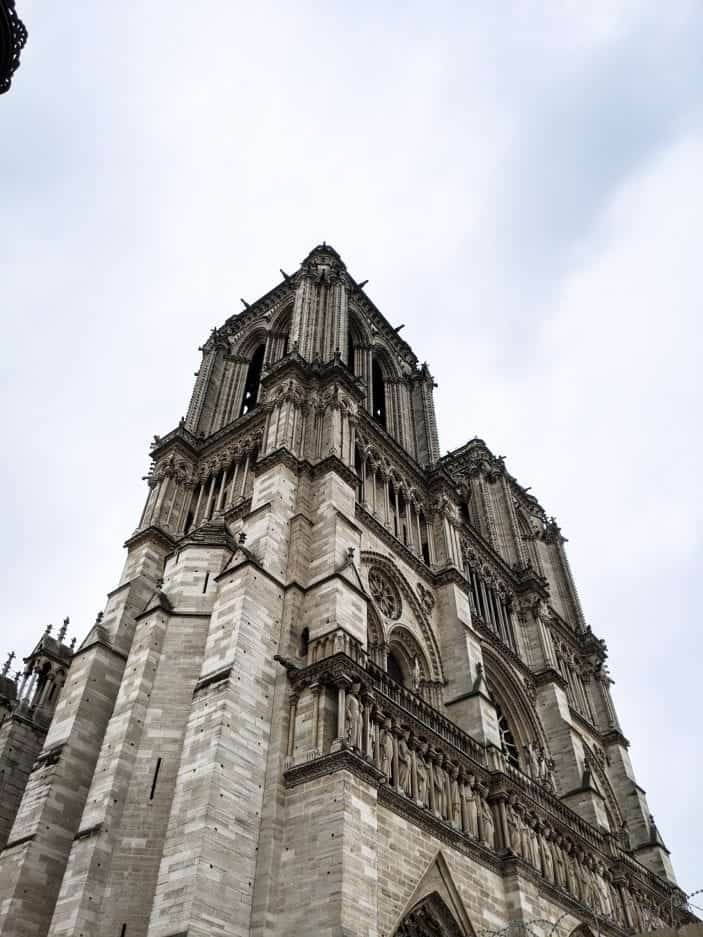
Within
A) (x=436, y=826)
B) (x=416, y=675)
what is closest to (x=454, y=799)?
(x=436, y=826)

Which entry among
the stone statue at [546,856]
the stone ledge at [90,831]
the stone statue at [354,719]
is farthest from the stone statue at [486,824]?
the stone ledge at [90,831]

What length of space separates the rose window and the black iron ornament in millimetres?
16464

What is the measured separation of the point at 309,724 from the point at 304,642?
2.86 m

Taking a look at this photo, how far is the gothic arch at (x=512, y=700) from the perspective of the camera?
29922mm

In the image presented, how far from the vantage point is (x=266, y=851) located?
15.8 m

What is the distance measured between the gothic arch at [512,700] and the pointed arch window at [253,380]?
14616 mm

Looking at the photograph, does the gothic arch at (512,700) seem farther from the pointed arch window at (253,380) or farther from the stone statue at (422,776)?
the pointed arch window at (253,380)

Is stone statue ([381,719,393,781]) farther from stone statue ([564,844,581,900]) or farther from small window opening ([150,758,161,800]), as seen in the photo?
stone statue ([564,844,581,900])

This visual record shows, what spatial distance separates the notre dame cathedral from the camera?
1579 centimetres

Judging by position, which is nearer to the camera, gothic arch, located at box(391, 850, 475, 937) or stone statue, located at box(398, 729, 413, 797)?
gothic arch, located at box(391, 850, 475, 937)

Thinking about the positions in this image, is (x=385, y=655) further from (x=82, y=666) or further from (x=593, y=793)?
(x=593, y=793)

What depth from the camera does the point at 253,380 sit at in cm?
3684

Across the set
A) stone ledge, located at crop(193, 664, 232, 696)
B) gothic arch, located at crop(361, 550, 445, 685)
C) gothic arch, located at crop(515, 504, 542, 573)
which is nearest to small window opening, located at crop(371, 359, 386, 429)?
gothic arch, located at crop(515, 504, 542, 573)

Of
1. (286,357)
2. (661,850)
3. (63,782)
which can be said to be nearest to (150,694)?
(63,782)
